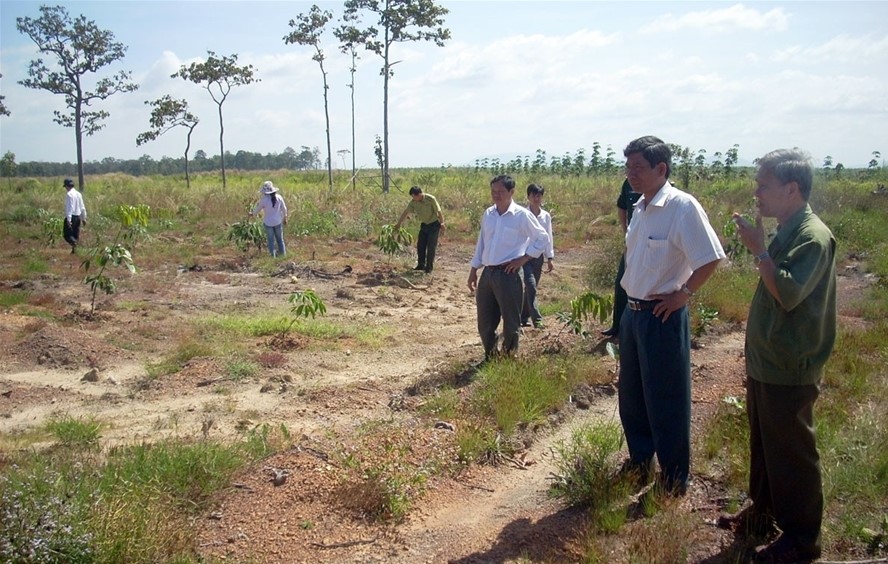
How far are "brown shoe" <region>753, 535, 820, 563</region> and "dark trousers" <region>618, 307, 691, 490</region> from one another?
621 millimetres

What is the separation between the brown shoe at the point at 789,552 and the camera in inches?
121

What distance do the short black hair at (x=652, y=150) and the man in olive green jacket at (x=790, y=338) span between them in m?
0.58

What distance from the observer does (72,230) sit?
15.4 metres

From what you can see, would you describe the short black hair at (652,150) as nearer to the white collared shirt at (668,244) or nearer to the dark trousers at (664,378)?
the white collared shirt at (668,244)

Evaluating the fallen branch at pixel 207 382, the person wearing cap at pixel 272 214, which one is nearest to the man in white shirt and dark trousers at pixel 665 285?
the fallen branch at pixel 207 382

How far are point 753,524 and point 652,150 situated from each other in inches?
68.5

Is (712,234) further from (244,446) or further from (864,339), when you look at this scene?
(864,339)

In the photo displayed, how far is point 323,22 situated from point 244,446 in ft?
87.4

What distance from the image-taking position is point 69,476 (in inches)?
147

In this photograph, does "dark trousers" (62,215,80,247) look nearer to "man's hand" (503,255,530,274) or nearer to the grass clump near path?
the grass clump near path

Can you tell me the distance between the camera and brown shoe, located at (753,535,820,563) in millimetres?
3074

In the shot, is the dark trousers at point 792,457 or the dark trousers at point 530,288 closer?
the dark trousers at point 792,457

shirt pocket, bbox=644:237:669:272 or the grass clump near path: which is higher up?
shirt pocket, bbox=644:237:669:272

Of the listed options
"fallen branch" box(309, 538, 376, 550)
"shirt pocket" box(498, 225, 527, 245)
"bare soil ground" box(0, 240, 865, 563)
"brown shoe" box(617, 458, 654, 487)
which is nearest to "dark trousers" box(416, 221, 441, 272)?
"bare soil ground" box(0, 240, 865, 563)
